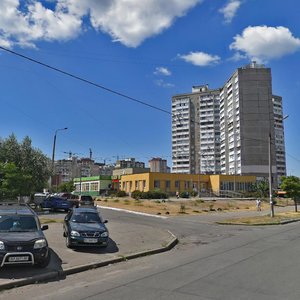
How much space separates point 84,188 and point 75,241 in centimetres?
9943

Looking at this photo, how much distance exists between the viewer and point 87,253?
13570 mm

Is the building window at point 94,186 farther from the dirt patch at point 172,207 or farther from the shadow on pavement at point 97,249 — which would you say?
the shadow on pavement at point 97,249

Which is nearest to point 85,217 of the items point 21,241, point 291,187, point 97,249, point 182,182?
point 97,249

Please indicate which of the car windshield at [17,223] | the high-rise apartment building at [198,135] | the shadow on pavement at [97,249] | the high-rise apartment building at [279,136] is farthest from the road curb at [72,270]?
the high-rise apartment building at [198,135]

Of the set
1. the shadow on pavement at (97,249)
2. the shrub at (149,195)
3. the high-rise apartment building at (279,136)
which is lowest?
the shadow on pavement at (97,249)

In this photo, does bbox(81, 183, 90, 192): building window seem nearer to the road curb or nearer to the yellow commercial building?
the yellow commercial building

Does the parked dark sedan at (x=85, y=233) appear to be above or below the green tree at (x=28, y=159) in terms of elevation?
below

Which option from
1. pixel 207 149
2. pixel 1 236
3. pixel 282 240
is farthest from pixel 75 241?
pixel 207 149

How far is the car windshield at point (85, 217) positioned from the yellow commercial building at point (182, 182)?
6732 cm

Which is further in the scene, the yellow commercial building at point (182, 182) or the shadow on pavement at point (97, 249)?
the yellow commercial building at point (182, 182)

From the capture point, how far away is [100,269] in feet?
37.2

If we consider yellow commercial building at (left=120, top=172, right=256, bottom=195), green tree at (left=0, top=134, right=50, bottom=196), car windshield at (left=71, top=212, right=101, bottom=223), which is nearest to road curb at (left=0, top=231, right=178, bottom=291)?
car windshield at (left=71, top=212, right=101, bottom=223)

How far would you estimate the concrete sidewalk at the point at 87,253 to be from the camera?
31.9 ft

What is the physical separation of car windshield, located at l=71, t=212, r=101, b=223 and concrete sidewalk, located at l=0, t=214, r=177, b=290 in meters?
1.04
